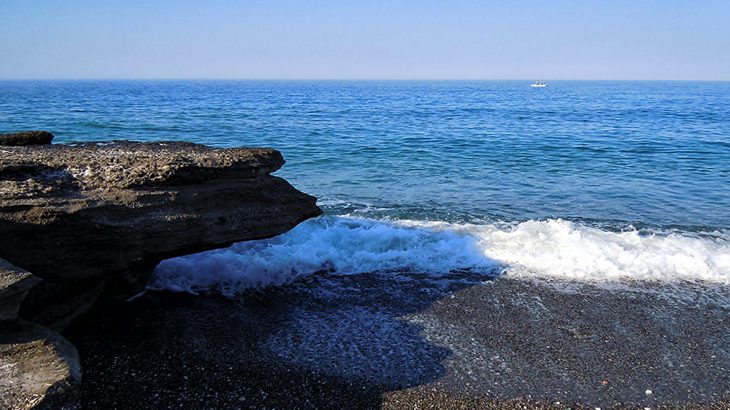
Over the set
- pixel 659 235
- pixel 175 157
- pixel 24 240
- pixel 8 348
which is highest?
pixel 175 157

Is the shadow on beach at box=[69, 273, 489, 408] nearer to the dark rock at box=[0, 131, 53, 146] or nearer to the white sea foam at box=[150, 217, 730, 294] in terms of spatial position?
the white sea foam at box=[150, 217, 730, 294]

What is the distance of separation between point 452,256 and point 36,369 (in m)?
6.94

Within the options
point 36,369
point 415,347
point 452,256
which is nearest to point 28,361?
point 36,369

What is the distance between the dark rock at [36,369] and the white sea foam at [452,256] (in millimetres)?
3285

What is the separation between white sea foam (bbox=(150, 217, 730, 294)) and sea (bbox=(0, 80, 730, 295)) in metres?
0.03

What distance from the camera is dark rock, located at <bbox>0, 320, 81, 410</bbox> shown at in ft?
14.0

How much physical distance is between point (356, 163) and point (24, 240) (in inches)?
581

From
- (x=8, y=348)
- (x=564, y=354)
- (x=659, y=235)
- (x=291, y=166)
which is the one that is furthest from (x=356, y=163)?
(x=8, y=348)

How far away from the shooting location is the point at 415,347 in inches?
268

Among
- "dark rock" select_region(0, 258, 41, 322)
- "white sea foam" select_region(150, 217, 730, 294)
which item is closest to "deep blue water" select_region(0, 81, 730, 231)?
"white sea foam" select_region(150, 217, 730, 294)

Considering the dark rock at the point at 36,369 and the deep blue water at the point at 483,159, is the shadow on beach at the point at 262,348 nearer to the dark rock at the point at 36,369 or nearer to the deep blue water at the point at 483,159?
the dark rock at the point at 36,369

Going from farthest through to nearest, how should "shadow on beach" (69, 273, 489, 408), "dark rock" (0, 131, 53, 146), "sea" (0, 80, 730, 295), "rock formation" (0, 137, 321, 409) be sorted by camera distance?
"sea" (0, 80, 730, 295), "dark rock" (0, 131, 53, 146), "rock formation" (0, 137, 321, 409), "shadow on beach" (69, 273, 489, 408)

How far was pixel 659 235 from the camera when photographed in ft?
38.8

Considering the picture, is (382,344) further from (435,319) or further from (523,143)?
(523,143)
